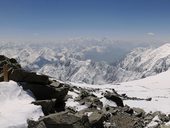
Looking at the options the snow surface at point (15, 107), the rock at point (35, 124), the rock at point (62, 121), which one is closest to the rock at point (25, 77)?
the snow surface at point (15, 107)

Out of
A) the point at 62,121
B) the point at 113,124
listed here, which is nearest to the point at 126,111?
the point at 113,124

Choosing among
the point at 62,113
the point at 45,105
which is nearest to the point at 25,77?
the point at 45,105

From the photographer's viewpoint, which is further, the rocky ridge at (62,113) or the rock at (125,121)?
the rock at (125,121)

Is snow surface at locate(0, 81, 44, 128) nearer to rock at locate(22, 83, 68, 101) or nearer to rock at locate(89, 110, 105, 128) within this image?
rock at locate(22, 83, 68, 101)

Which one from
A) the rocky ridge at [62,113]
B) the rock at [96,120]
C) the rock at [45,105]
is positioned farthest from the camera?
the rock at [96,120]

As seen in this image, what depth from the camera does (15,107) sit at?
2284 cm

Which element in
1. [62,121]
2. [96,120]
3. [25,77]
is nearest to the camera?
[62,121]

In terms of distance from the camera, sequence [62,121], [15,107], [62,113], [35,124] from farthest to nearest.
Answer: [15,107] → [62,113] → [62,121] → [35,124]

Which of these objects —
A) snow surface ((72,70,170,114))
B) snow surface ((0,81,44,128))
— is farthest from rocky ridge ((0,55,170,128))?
snow surface ((72,70,170,114))

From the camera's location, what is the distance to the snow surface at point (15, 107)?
20812 millimetres

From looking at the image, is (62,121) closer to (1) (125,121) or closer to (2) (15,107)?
(2) (15,107)

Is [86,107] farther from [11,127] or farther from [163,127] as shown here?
[11,127]

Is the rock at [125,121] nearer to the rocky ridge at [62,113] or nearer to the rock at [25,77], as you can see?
the rocky ridge at [62,113]

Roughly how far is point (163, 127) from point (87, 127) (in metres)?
5.71
